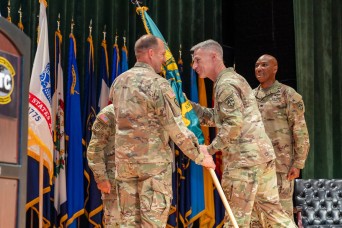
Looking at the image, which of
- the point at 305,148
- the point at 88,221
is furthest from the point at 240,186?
the point at 88,221

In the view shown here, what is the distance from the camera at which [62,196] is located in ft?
19.2

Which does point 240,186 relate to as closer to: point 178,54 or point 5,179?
point 5,179

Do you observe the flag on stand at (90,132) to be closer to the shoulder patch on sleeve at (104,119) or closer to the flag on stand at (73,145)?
the flag on stand at (73,145)

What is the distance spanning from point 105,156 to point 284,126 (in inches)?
67.9

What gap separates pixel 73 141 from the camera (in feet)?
19.6

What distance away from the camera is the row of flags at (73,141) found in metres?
5.41

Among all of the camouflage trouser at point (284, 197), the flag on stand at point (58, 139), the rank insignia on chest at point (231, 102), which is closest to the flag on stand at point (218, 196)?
the camouflage trouser at point (284, 197)

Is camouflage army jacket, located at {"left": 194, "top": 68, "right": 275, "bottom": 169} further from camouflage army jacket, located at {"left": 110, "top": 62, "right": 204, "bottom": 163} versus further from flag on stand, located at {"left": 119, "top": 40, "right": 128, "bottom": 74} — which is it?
flag on stand, located at {"left": 119, "top": 40, "right": 128, "bottom": 74}

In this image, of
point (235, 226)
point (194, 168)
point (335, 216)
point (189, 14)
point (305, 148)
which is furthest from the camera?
point (189, 14)

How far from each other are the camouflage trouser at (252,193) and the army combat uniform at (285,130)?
101cm

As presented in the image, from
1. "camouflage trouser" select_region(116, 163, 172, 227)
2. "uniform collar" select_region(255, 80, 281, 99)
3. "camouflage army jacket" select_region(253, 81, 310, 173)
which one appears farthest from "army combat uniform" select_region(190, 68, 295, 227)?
"uniform collar" select_region(255, 80, 281, 99)

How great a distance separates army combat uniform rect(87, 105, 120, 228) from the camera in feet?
14.8

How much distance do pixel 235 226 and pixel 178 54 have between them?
361cm

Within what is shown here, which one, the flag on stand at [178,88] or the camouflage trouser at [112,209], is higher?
the flag on stand at [178,88]
